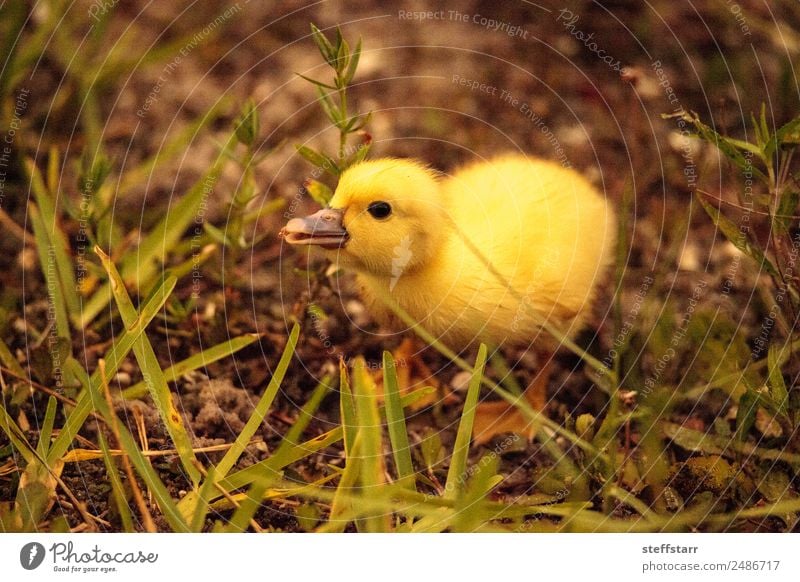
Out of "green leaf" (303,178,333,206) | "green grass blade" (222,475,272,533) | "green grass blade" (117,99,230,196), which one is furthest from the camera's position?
"green grass blade" (117,99,230,196)

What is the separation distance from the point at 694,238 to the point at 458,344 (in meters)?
0.58

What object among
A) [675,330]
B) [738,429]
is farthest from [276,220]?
[738,429]

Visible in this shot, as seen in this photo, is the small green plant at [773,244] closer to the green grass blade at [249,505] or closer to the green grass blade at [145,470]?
the green grass blade at [249,505]

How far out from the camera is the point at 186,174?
173cm

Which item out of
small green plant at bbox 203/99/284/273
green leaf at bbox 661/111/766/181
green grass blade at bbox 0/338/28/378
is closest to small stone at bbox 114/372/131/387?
green grass blade at bbox 0/338/28/378

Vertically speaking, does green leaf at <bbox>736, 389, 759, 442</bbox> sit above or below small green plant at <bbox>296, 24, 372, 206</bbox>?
below

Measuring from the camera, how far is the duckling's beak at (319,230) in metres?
1.21

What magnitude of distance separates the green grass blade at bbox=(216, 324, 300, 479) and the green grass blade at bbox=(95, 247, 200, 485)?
1.6 inches

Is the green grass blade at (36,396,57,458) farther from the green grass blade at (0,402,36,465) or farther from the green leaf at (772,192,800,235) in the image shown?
the green leaf at (772,192,800,235)

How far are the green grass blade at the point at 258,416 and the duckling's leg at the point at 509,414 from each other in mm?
374

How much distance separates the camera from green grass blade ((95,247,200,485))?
1156 millimetres

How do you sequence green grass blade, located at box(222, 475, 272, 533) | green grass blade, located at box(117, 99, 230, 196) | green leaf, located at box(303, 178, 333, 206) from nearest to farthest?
1. green grass blade, located at box(222, 475, 272, 533)
2. green leaf, located at box(303, 178, 333, 206)
3. green grass blade, located at box(117, 99, 230, 196)

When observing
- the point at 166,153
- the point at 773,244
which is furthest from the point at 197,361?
the point at 773,244
